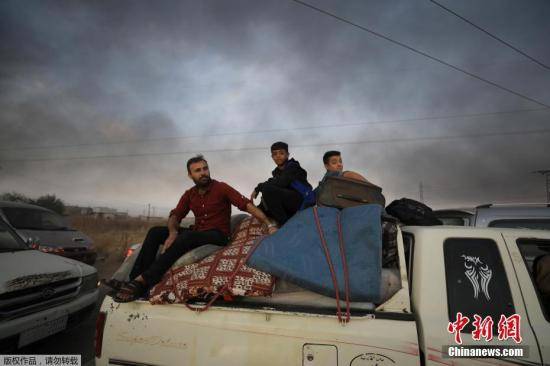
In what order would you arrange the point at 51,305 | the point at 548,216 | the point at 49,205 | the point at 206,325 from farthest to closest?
the point at 49,205
the point at 548,216
the point at 51,305
the point at 206,325

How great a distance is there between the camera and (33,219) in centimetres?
728

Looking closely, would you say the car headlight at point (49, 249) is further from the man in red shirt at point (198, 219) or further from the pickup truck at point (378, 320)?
the pickup truck at point (378, 320)

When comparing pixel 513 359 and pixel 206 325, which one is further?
pixel 206 325

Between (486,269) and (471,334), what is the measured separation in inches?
17.7

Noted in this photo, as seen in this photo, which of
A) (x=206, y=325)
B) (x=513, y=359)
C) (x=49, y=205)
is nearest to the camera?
(x=513, y=359)

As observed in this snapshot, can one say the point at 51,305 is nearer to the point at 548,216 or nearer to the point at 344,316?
the point at 344,316

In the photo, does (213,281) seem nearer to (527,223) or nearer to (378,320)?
(378,320)

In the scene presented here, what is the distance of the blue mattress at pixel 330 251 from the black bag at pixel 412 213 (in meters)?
0.85

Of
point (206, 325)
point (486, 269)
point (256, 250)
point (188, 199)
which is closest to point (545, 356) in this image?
point (486, 269)

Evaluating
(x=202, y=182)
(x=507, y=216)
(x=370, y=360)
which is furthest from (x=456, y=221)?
(x=202, y=182)

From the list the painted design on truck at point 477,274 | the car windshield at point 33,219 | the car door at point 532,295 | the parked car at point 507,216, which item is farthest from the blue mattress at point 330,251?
the car windshield at point 33,219

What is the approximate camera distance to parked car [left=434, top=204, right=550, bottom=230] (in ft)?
13.2

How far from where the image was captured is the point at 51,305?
3289 mm

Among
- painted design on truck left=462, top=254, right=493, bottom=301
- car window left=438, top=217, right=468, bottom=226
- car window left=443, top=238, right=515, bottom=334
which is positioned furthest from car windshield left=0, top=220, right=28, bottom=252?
car window left=438, top=217, right=468, bottom=226
